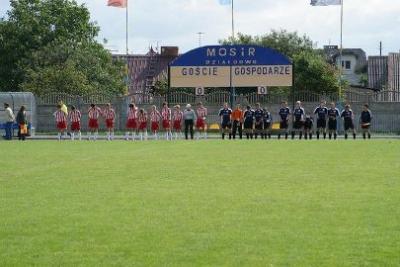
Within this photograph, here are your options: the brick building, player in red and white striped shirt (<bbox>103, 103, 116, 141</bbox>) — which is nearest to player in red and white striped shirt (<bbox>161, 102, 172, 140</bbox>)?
player in red and white striped shirt (<bbox>103, 103, 116, 141</bbox>)

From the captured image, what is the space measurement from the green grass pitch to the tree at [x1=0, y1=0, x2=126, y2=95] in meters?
45.5

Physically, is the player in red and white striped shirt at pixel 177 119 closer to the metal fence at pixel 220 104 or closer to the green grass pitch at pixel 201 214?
the metal fence at pixel 220 104

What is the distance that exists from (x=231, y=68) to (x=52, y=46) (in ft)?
90.6

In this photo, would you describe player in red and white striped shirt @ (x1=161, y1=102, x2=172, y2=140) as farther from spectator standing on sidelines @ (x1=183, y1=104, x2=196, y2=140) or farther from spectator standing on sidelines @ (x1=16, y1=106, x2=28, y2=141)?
spectator standing on sidelines @ (x1=16, y1=106, x2=28, y2=141)

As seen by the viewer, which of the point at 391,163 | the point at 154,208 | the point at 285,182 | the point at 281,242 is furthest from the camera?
the point at 391,163

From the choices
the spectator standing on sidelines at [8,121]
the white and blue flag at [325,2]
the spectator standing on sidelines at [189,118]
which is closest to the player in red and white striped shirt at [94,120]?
the spectator standing on sidelines at [8,121]

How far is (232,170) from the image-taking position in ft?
67.7

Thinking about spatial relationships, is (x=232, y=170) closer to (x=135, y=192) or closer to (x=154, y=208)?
(x=135, y=192)

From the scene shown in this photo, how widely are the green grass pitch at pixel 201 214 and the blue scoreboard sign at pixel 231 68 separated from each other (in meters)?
24.7

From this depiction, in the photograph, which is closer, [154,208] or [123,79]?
[154,208]

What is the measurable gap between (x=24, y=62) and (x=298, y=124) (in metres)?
35.0

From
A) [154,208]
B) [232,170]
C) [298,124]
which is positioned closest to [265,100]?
[298,124]

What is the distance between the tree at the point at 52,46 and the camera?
70.4 m

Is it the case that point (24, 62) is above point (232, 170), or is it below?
above
